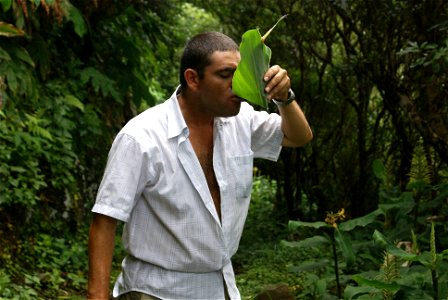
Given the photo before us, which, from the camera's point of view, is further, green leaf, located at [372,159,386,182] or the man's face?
→ green leaf, located at [372,159,386,182]

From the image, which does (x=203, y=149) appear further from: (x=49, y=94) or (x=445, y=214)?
(x=49, y=94)

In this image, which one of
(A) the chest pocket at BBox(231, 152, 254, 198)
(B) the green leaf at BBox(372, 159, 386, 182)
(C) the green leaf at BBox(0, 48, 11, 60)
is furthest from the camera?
(C) the green leaf at BBox(0, 48, 11, 60)

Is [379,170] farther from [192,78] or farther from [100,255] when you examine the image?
[100,255]

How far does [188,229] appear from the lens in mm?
3135

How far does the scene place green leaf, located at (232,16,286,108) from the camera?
303 centimetres

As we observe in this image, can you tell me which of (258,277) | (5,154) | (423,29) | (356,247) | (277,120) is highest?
(423,29)

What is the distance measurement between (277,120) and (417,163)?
2296 millimetres

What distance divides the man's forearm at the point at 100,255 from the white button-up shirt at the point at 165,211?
0.20 feet


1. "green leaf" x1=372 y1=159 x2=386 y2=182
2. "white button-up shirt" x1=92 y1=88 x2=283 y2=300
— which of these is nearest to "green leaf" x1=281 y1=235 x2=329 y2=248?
"green leaf" x1=372 y1=159 x2=386 y2=182

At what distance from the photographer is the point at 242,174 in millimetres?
3363

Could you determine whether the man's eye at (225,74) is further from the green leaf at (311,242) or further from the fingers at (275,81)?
the green leaf at (311,242)

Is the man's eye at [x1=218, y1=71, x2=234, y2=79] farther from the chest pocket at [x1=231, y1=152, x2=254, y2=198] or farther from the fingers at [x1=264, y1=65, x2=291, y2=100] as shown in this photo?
the chest pocket at [x1=231, y1=152, x2=254, y2=198]

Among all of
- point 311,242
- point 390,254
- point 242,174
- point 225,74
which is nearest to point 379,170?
point 311,242

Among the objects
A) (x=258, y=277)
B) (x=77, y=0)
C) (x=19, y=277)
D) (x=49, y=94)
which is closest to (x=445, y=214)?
(x=258, y=277)
